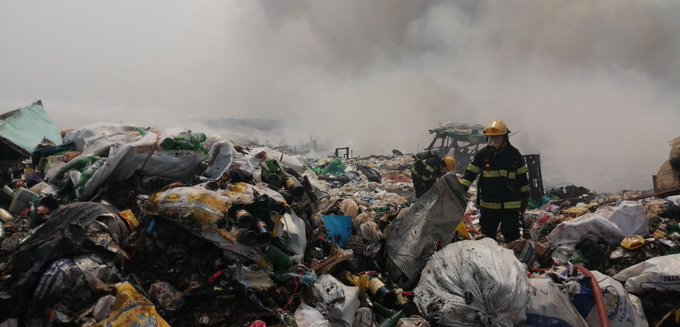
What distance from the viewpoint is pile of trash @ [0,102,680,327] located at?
2.04m

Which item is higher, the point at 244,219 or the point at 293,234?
the point at 244,219

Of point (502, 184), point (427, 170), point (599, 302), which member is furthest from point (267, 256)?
point (427, 170)

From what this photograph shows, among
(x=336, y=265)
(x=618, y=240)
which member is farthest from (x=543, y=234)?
(x=336, y=265)

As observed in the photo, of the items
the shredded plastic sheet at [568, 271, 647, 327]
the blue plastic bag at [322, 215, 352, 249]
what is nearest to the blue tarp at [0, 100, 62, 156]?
the blue plastic bag at [322, 215, 352, 249]

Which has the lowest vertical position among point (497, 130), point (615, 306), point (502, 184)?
point (615, 306)

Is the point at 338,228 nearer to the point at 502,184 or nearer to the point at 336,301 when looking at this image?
the point at 336,301

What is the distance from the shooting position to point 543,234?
12.3ft

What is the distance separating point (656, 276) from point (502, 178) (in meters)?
1.44

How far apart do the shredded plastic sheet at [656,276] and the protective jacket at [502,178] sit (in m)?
1.16

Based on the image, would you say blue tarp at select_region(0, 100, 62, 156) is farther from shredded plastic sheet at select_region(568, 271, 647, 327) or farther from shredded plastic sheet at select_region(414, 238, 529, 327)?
shredded plastic sheet at select_region(568, 271, 647, 327)

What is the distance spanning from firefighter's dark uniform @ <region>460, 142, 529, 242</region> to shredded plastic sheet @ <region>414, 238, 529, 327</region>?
4.35 feet

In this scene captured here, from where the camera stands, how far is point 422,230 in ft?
9.45

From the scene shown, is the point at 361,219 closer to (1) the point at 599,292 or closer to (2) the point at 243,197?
(2) the point at 243,197

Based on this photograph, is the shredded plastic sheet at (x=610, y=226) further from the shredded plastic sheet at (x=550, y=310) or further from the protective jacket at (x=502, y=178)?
the shredded plastic sheet at (x=550, y=310)
